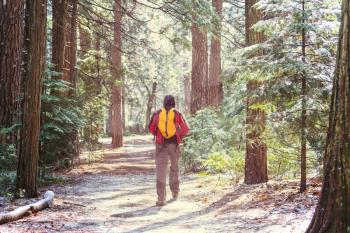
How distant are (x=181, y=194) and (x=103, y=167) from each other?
19.0 feet

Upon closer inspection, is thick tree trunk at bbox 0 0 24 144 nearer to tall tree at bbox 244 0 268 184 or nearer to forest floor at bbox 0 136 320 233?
forest floor at bbox 0 136 320 233

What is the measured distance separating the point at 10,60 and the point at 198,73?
708 cm

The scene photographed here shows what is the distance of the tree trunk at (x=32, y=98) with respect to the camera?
27.0ft

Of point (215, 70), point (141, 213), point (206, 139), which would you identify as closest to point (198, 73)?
point (206, 139)

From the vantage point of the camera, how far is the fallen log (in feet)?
21.4

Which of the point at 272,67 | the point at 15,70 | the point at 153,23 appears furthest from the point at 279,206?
the point at 153,23

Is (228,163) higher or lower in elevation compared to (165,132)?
lower

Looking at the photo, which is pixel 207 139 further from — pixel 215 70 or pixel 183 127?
pixel 215 70

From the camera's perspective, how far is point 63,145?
12.5m

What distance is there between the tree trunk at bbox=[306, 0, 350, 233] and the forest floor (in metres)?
1.16

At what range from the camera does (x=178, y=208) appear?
8.49 meters

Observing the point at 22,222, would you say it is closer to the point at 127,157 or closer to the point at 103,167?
the point at 103,167

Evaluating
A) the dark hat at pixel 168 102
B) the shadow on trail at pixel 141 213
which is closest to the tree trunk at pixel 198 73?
the dark hat at pixel 168 102

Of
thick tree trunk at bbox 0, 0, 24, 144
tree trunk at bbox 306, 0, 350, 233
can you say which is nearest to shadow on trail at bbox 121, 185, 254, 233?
tree trunk at bbox 306, 0, 350, 233
